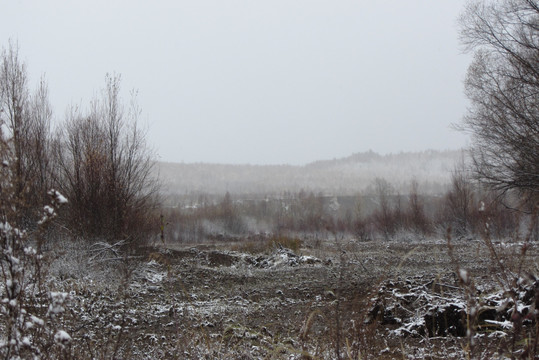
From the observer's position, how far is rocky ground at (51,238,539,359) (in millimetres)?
2779

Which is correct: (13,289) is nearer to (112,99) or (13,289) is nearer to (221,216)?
(112,99)

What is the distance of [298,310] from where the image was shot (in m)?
7.04

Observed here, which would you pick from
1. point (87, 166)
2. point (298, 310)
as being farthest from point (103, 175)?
point (298, 310)

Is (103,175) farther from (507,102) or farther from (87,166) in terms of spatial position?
(507,102)

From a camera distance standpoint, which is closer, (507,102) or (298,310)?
(298,310)

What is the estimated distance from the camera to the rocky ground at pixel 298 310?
278cm

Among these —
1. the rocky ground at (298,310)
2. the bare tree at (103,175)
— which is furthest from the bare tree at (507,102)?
the bare tree at (103,175)

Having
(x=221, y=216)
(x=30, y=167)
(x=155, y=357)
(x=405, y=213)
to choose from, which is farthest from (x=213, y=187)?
(x=155, y=357)

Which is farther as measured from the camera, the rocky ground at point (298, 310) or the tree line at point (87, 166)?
the tree line at point (87, 166)

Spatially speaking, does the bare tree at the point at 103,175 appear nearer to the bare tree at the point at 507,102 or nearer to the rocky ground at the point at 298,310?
the rocky ground at the point at 298,310

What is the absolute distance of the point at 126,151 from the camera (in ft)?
43.3

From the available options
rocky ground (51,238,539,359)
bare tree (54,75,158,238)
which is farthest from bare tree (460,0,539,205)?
bare tree (54,75,158,238)

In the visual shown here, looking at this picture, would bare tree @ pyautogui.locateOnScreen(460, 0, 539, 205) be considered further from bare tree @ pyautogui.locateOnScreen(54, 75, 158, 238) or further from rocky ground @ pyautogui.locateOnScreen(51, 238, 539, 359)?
bare tree @ pyautogui.locateOnScreen(54, 75, 158, 238)

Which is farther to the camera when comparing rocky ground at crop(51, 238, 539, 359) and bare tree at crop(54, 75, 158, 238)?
bare tree at crop(54, 75, 158, 238)
